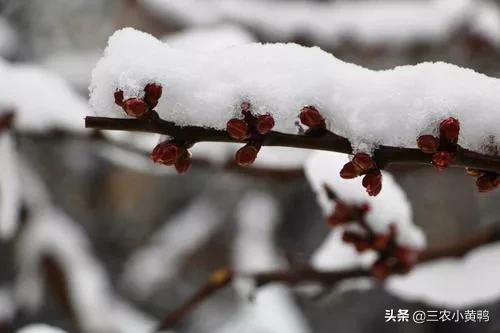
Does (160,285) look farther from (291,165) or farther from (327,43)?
(291,165)

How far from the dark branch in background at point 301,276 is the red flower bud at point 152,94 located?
60 centimetres

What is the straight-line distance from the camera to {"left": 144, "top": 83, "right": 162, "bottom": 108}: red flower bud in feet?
2.03

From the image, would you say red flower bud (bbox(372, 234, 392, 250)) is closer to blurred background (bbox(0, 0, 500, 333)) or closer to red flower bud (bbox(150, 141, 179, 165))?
red flower bud (bbox(150, 141, 179, 165))

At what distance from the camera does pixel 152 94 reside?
62 centimetres

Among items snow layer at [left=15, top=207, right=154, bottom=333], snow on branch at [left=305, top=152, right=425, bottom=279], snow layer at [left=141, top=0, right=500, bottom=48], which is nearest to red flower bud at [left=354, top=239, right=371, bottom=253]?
snow on branch at [left=305, top=152, right=425, bottom=279]

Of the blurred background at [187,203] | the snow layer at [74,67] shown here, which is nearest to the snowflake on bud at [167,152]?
the blurred background at [187,203]

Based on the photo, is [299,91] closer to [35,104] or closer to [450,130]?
[450,130]

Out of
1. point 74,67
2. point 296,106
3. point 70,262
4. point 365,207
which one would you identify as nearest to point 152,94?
point 296,106

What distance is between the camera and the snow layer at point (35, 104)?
1.37m

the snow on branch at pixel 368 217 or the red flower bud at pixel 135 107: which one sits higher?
the snow on branch at pixel 368 217

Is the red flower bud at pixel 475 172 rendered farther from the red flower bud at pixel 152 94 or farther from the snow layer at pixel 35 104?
the snow layer at pixel 35 104

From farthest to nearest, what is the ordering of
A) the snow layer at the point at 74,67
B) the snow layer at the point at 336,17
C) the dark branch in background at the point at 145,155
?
1. the snow layer at the point at 74,67
2. the snow layer at the point at 336,17
3. the dark branch in background at the point at 145,155

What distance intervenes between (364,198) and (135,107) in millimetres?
524

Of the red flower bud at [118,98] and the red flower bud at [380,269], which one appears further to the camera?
the red flower bud at [380,269]
